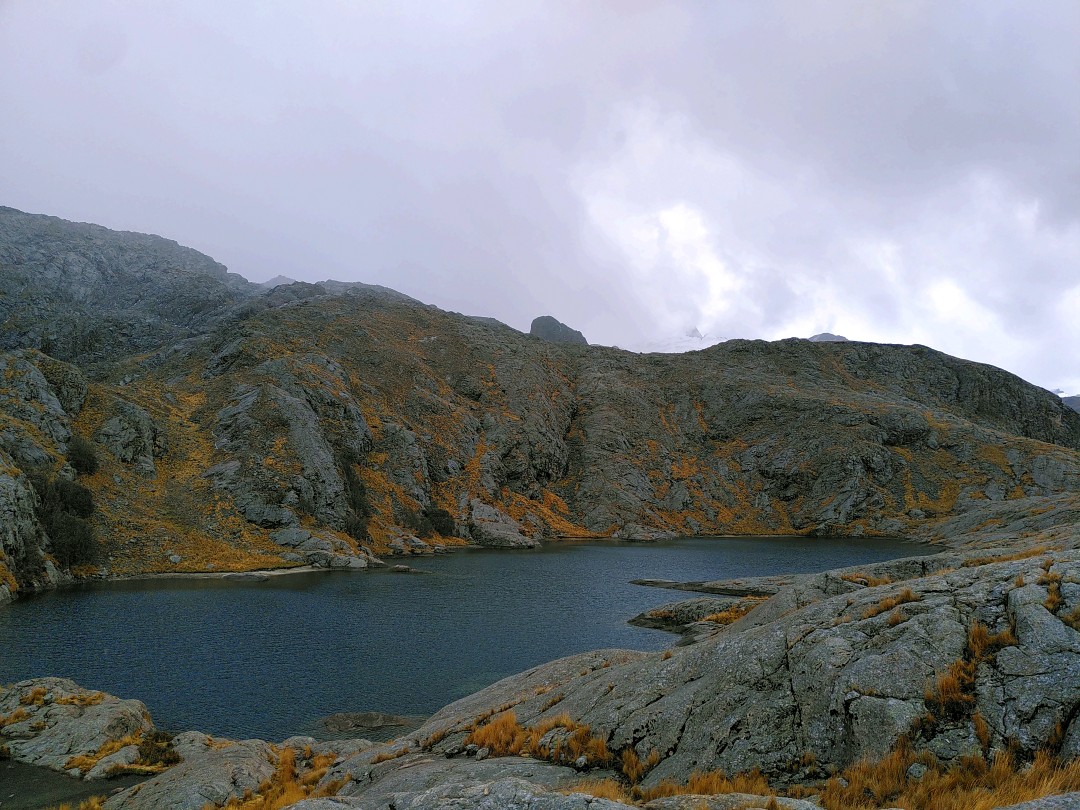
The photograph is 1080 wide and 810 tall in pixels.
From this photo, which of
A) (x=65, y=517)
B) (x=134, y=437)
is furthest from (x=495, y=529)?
(x=65, y=517)

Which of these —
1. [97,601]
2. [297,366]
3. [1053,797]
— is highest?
[297,366]

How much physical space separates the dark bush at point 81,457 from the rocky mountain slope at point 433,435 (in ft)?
2.00

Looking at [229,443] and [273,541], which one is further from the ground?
[229,443]

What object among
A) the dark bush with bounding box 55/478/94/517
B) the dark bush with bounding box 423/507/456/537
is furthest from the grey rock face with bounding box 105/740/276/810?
the dark bush with bounding box 423/507/456/537

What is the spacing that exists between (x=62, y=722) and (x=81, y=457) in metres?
60.4

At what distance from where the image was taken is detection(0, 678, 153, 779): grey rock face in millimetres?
24219

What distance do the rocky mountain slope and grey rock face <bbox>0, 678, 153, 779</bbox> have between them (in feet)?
115

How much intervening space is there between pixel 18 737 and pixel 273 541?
54966 mm

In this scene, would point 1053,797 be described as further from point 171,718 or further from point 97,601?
point 97,601

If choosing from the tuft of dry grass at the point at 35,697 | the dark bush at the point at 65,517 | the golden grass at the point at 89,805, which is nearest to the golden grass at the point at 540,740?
the golden grass at the point at 89,805

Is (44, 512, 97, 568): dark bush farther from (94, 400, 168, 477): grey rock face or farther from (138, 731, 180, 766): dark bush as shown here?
(138, 731, 180, 766): dark bush

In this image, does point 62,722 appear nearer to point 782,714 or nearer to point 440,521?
point 782,714

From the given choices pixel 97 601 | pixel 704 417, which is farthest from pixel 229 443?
pixel 704 417

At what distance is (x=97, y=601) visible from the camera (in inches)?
2077
